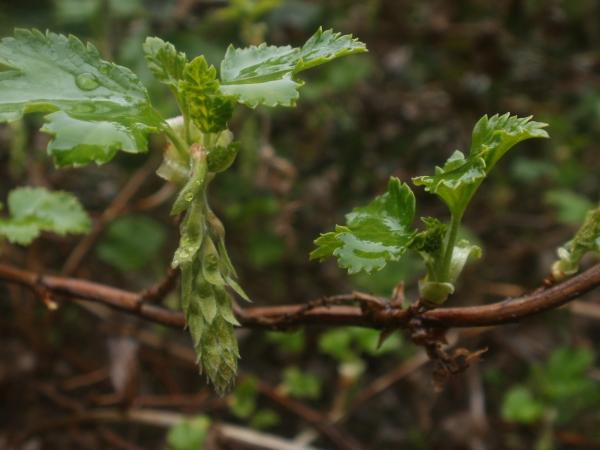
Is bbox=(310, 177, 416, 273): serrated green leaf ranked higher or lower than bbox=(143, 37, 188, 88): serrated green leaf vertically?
lower

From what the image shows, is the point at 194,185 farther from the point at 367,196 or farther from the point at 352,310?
the point at 367,196

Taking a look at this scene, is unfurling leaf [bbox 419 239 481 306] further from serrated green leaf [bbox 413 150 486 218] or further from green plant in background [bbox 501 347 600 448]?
green plant in background [bbox 501 347 600 448]

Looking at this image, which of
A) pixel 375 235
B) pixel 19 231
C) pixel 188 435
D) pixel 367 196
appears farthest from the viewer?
pixel 367 196

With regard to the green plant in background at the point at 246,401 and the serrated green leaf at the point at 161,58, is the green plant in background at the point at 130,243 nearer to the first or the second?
the green plant in background at the point at 246,401

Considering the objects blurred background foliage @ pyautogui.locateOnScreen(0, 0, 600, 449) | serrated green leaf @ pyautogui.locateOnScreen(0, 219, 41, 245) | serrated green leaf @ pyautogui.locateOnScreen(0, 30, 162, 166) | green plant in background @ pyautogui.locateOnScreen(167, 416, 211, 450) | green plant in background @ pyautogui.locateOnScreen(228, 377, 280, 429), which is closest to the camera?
serrated green leaf @ pyautogui.locateOnScreen(0, 30, 162, 166)

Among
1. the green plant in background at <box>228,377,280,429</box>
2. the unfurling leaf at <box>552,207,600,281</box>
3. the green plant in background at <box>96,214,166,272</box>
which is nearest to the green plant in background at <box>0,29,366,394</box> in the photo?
the unfurling leaf at <box>552,207,600,281</box>

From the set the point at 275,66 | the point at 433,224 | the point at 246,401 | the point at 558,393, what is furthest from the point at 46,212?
the point at 558,393
